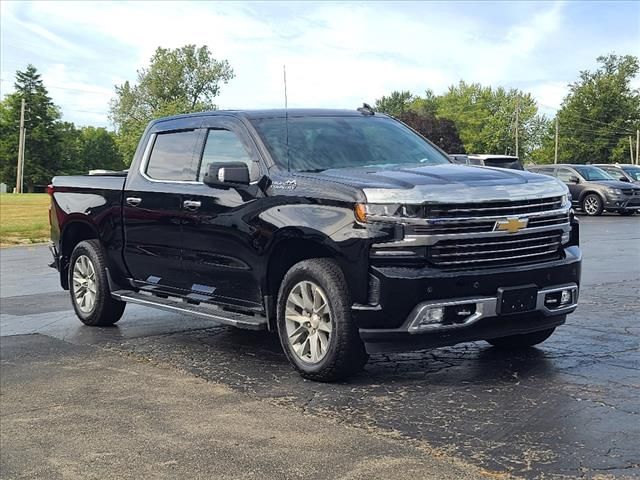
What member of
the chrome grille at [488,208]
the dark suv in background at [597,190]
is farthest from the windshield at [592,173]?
the chrome grille at [488,208]

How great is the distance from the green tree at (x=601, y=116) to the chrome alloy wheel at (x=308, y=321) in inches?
3722

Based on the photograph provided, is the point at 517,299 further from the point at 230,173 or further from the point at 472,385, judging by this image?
the point at 230,173

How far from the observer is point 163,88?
332 ft

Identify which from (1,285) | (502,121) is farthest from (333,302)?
(502,121)

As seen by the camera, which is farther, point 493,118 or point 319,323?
point 493,118

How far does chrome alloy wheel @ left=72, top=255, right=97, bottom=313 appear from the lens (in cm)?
867

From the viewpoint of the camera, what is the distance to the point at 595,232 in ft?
63.4

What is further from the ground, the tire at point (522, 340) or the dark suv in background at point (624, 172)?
the dark suv in background at point (624, 172)

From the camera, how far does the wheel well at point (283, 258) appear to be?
601 cm

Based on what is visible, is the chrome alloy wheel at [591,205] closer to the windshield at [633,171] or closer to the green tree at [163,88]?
the windshield at [633,171]

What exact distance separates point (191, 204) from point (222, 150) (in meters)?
0.53

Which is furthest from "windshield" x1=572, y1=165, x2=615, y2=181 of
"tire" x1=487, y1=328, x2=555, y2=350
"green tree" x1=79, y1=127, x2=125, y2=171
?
"green tree" x1=79, y1=127, x2=125, y2=171

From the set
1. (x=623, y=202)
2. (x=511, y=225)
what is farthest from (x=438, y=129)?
(x=511, y=225)

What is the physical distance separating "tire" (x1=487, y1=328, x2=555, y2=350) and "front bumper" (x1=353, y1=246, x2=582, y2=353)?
38.2 inches
